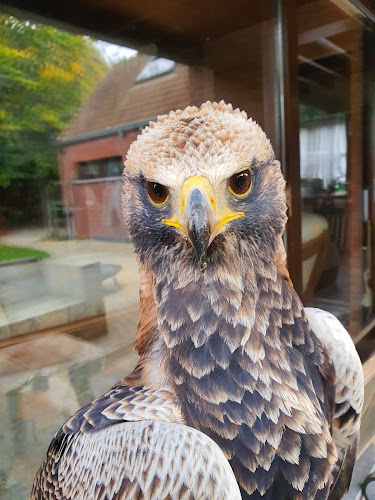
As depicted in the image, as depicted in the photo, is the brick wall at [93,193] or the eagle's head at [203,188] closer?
the eagle's head at [203,188]

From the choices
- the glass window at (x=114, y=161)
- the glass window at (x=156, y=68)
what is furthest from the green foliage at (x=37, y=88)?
the glass window at (x=156, y=68)

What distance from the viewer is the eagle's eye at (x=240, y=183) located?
1.68 ft

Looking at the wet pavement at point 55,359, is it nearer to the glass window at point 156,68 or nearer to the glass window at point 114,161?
the glass window at point 114,161

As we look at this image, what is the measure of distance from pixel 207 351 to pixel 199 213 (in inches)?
8.7

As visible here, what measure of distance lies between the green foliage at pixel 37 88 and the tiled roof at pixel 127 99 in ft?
0.25

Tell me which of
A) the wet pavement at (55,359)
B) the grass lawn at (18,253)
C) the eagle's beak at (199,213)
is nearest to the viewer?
the eagle's beak at (199,213)

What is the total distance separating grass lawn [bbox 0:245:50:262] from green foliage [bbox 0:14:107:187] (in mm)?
410

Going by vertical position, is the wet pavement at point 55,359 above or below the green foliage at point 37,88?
below

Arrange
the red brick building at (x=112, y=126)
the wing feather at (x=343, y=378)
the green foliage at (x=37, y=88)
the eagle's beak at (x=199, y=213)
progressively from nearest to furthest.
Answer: the eagle's beak at (x=199, y=213) < the wing feather at (x=343, y=378) < the red brick building at (x=112, y=126) < the green foliage at (x=37, y=88)

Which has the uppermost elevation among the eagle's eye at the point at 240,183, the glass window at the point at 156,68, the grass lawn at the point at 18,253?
the glass window at the point at 156,68

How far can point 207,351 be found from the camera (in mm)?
550

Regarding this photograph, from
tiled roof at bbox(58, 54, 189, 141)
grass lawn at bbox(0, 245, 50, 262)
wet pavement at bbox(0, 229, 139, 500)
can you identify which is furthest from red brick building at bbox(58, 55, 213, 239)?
grass lawn at bbox(0, 245, 50, 262)

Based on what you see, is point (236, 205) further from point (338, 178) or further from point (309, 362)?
point (338, 178)

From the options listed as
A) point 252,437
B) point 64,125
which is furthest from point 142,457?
point 64,125
